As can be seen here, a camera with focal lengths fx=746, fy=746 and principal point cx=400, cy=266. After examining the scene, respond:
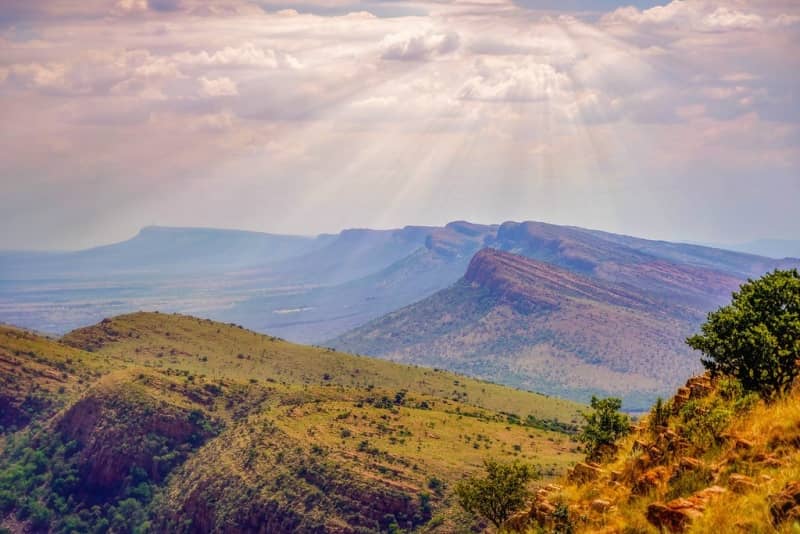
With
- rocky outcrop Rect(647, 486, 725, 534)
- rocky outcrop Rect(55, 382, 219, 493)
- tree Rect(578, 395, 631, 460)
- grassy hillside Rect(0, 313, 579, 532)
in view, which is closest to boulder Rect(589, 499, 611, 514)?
→ rocky outcrop Rect(647, 486, 725, 534)

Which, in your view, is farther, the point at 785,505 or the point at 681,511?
the point at 681,511

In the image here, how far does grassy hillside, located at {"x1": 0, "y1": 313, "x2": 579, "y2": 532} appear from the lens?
3671 inches

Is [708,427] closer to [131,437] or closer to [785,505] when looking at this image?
[785,505]

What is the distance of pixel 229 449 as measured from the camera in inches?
4419

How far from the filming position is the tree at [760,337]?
25.8m

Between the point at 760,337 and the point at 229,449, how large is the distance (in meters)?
97.7

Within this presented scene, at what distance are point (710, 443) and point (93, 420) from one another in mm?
124625

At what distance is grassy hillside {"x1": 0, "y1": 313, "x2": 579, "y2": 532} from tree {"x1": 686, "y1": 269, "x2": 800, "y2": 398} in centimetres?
5897

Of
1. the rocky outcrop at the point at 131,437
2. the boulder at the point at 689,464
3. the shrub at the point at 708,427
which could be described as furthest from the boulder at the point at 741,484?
the rocky outcrop at the point at 131,437

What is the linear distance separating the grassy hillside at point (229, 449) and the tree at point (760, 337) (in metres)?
59.0

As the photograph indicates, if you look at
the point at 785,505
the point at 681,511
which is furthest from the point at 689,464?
the point at 785,505

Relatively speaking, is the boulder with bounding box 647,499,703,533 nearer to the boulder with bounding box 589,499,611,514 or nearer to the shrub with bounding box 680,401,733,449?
the boulder with bounding box 589,499,611,514

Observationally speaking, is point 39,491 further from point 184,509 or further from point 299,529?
point 299,529

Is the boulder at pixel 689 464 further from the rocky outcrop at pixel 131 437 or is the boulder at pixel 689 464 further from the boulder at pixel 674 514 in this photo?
the rocky outcrop at pixel 131 437
